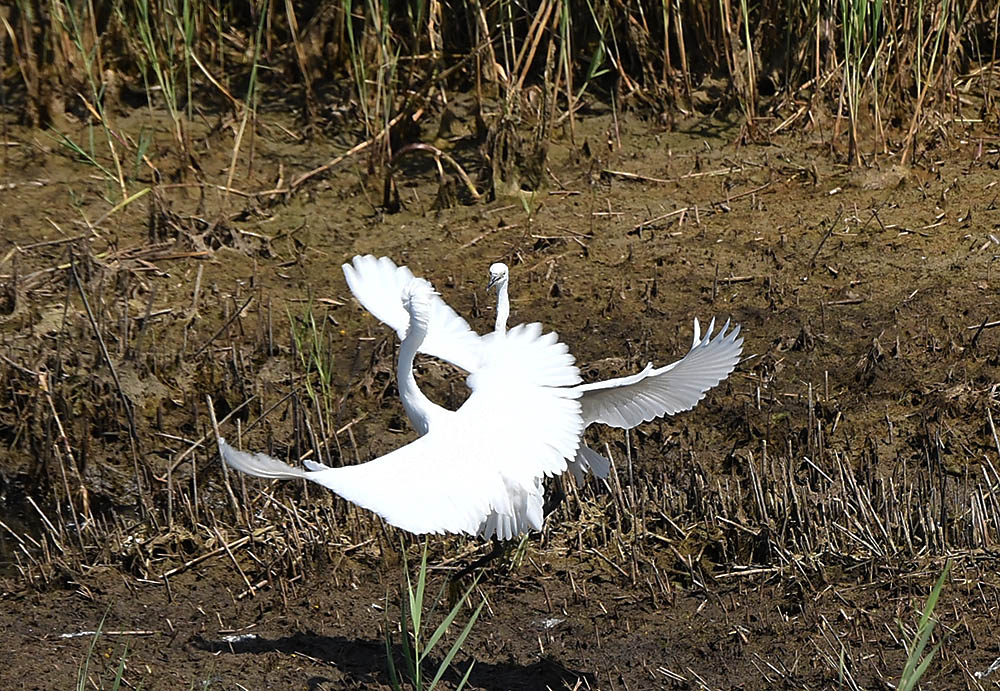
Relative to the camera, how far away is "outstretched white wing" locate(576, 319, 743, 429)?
4047mm

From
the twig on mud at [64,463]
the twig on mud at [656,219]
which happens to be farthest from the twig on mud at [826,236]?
the twig on mud at [64,463]

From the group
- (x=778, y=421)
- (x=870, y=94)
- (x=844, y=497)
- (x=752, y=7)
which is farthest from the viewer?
(x=752, y=7)

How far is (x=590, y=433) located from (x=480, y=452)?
1.49m

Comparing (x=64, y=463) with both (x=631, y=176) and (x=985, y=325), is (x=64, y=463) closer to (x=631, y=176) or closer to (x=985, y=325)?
(x=631, y=176)

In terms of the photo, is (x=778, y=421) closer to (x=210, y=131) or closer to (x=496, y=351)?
(x=496, y=351)

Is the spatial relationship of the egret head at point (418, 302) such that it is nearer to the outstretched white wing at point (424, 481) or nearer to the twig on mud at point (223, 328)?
the outstretched white wing at point (424, 481)

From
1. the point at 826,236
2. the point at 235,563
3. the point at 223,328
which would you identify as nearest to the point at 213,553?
the point at 235,563

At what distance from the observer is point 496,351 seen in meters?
4.24

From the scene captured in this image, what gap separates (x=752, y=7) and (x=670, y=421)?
2800mm

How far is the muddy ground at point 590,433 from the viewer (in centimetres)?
423

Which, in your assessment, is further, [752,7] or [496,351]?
[752,7]

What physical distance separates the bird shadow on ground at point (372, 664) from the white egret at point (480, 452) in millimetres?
390

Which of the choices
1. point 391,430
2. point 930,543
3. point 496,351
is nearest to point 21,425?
point 391,430

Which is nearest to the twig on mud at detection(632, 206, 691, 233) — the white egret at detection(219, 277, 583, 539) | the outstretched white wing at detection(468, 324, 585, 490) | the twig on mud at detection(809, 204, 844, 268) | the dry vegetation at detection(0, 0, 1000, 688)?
the dry vegetation at detection(0, 0, 1000, 688)
